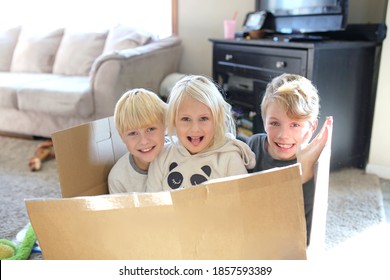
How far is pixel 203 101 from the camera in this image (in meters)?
1.06

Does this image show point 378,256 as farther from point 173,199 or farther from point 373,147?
point 173,199

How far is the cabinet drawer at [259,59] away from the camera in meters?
1.91

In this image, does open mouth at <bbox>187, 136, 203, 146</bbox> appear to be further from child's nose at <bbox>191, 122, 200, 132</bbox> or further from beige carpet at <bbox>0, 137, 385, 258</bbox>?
beige carpet at <bbox>0, 137, 385, 258</bbox>

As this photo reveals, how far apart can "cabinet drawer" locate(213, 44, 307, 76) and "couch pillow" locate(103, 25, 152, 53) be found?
68 centimetres

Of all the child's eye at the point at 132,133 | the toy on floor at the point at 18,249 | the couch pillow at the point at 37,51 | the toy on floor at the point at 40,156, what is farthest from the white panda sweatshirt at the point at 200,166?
the couch pillow at the point at 37,51

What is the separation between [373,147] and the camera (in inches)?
84.9

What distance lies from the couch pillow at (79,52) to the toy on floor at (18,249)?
1.91 m

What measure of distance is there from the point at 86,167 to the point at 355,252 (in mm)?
999

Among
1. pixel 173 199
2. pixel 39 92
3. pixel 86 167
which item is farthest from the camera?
pixel 39 92

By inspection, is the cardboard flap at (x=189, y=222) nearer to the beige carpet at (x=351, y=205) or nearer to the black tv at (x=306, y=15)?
the beige carpet at (x=351, y=205)

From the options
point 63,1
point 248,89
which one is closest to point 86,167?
point 248,89

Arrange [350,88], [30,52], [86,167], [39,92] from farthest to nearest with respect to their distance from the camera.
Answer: [30,52]
[39,92]
[350,88]
[86,167]

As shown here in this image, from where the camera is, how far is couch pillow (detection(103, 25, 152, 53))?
2900 mm

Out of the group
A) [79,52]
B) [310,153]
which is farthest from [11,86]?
[310,153]
